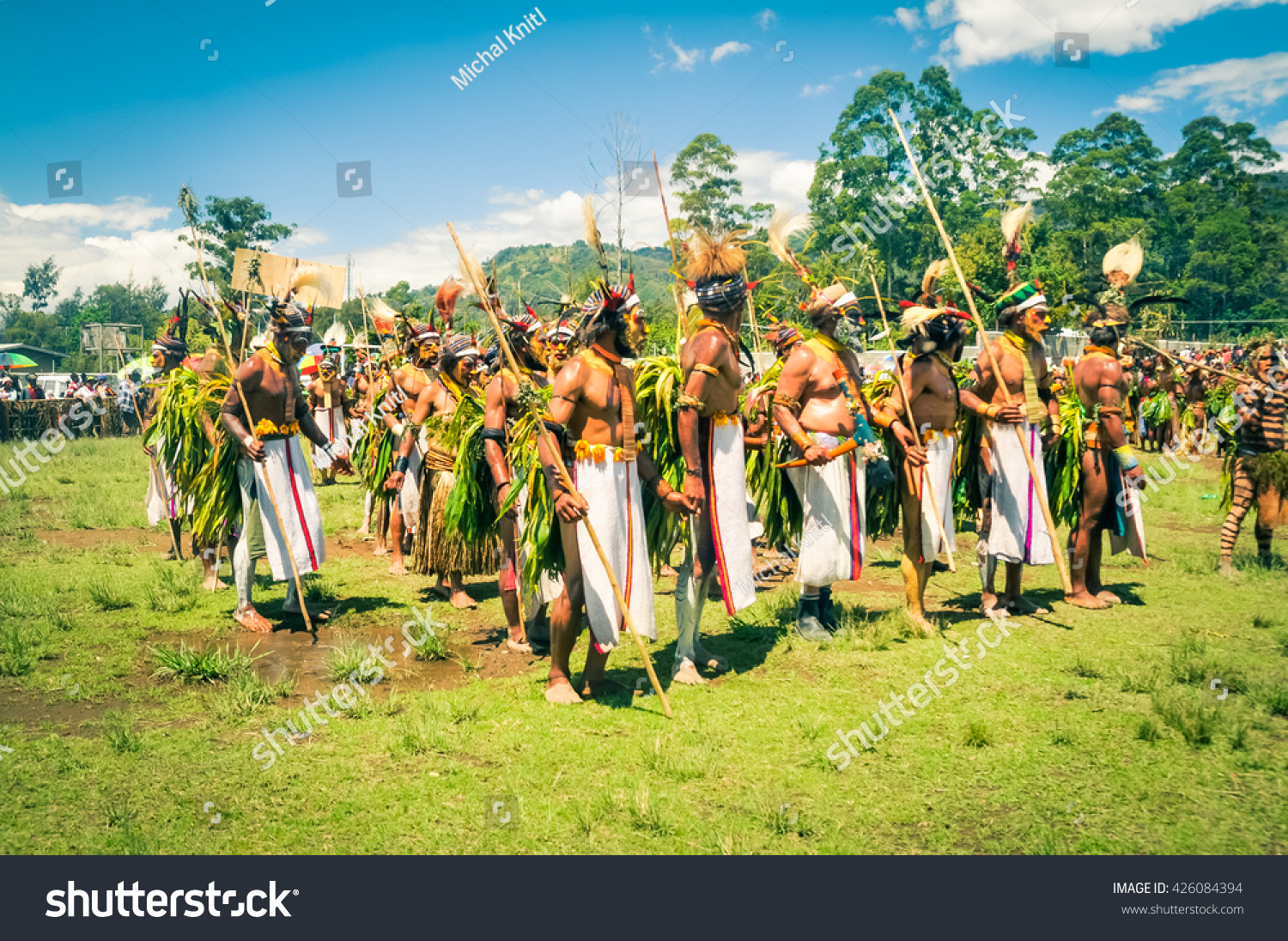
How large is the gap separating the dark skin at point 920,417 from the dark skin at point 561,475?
208 centimetres

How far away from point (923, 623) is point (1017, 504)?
1099 millimetres

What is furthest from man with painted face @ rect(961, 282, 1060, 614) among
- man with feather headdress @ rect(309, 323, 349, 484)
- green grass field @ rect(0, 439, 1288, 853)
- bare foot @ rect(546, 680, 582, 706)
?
man with feather headdress @ rect(309, 323, 349, 484)

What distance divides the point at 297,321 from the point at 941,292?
4736 mm

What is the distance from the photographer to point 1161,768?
3.71 m

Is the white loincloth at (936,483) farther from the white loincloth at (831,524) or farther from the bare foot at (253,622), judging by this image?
the bare foot at (253,622)

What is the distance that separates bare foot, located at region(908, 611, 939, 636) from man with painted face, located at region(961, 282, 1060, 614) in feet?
1.97

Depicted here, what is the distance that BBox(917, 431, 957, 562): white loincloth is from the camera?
5.88m

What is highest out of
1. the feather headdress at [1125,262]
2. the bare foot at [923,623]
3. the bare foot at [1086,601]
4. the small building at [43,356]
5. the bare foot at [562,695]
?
the small building at [43,356]

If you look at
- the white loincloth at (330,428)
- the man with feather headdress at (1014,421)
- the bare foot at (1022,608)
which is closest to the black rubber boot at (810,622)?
the man with feather headdress at (1014,421)

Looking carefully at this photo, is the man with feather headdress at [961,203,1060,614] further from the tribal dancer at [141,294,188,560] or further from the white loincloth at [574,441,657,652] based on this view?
the tribal dancer at [141,294,188,560]

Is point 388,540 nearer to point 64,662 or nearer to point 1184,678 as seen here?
point 64,662

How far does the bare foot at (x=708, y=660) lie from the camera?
17.1 feet

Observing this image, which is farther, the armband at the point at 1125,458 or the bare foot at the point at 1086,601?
the bare foot at the point at 1086,601

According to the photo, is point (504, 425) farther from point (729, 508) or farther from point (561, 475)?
point (729, 508)
